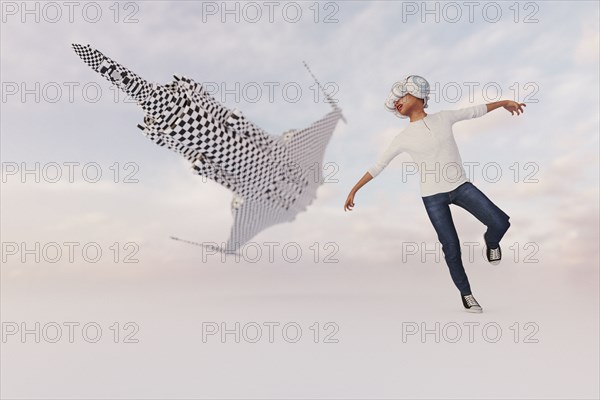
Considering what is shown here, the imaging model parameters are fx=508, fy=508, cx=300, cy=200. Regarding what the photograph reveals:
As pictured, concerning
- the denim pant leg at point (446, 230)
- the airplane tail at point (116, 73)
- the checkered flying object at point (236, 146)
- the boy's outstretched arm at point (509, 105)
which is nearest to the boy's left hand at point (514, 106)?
the boy's outstretched arm at point (509, 105)

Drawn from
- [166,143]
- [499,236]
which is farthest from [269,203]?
[499,236]

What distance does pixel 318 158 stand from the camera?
286 inches

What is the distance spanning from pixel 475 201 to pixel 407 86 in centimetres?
104

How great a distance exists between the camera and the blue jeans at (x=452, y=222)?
396 cm

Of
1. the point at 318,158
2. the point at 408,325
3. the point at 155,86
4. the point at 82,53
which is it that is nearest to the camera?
the point at 408,325

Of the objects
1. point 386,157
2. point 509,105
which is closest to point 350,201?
point 386,157

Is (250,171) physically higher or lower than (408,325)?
higher

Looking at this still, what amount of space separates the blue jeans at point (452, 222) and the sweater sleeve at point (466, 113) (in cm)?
54

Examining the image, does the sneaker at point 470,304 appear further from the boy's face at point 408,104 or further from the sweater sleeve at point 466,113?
the boy's face at point 408,104

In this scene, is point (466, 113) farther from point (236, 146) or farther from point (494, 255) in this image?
point (236, 146)

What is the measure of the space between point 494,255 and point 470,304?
1.46 feet

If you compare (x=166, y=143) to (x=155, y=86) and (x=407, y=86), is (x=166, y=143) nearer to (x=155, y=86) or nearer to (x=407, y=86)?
(x=155, y=86)

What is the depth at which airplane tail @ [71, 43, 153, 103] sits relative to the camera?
480 cm

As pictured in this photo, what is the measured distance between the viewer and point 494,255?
161 inches
